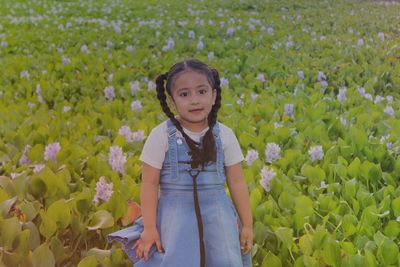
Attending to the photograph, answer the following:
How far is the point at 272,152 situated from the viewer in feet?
11.1

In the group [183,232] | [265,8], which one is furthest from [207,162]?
[265,8]

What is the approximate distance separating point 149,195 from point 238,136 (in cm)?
185

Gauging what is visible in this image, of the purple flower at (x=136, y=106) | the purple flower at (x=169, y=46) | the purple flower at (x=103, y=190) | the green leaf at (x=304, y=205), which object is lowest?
the green leaf at (x=304, y=205)

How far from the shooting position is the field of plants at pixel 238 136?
2520mm

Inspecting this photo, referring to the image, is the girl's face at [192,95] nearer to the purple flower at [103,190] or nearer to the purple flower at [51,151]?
the purple flower at [103,190]

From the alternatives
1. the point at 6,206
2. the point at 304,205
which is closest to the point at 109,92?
the point at 6,206

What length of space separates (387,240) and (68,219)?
4.28 feet

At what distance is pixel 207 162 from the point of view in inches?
81.4

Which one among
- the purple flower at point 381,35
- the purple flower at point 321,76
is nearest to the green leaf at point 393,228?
the purple flower at point 321,76

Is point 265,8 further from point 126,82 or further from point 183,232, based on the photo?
point 183,232

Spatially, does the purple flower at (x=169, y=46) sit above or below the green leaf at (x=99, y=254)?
above

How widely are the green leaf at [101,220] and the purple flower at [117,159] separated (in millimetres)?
514

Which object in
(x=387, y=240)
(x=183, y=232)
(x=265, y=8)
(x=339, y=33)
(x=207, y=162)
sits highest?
(x=265, y=8)

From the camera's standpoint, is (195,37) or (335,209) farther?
(195,37)
